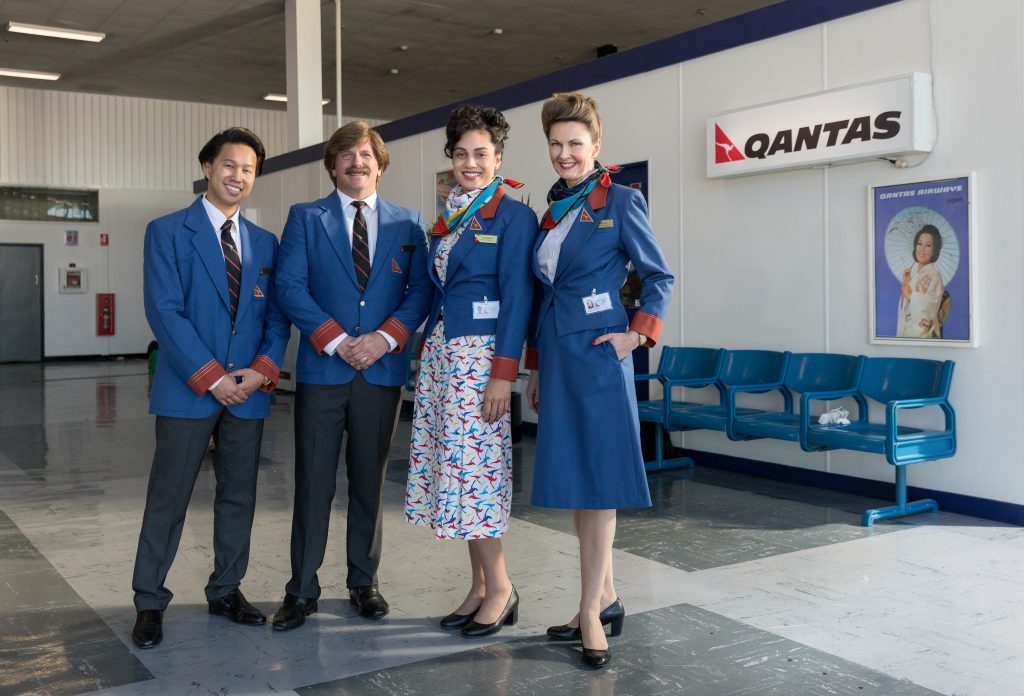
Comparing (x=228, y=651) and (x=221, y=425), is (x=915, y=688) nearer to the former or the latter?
(x=228, y=651)

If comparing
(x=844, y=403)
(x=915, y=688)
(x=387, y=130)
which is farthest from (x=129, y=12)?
(x=915, y=688)

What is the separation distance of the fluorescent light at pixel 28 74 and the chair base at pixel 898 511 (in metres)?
14.6

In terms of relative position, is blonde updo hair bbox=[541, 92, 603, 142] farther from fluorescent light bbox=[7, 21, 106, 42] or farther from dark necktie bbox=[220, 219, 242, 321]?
fluorescent light bbox=[7, 21, 106, 42]

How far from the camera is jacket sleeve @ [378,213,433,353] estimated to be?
129 inches

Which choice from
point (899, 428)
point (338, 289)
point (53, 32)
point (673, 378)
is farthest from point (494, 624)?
point (53, 32)

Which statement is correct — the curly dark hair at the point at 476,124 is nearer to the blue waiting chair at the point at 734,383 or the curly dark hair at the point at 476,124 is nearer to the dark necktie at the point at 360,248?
the dark necktie at the point at 360,248

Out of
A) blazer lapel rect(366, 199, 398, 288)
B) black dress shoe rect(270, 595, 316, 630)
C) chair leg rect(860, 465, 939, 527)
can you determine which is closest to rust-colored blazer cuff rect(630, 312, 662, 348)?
blazer lapel rect(366, 199, 398, 288)

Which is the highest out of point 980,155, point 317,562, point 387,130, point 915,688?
point 387,130

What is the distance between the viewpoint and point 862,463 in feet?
18.1

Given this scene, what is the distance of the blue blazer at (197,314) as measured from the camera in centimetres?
316

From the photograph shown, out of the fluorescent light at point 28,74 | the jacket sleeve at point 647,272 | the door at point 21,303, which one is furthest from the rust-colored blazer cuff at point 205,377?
the door at point 21,303

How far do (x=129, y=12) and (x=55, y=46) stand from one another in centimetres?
227

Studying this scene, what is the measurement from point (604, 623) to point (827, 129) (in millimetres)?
3423

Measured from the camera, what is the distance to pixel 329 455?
3357 mm
